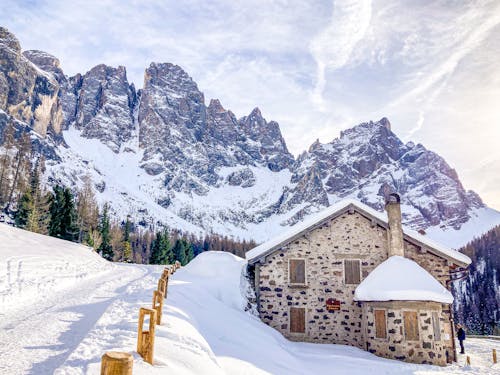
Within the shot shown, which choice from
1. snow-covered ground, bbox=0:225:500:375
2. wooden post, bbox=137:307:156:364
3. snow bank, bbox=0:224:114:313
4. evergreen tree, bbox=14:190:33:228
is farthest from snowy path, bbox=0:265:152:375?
evergreen tree, bbox=14:190:33:228

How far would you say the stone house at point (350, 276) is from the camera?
16.9 meters

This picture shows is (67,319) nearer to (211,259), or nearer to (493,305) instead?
(211,259)

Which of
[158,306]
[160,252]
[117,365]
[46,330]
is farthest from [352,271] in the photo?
[160,252]

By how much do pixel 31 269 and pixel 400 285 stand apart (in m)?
16.6

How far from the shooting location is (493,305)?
92.8 meters

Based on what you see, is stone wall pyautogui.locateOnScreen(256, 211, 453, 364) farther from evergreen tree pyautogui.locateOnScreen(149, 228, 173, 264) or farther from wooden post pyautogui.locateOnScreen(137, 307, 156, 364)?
evergreen tree pyautogui.locateOnScreen(149, 228, 173, 264)

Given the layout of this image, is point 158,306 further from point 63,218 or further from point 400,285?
point 63,218

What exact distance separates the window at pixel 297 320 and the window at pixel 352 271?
9.16 ft

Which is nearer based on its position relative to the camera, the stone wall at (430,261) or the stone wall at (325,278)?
the stone wall at (325,278)

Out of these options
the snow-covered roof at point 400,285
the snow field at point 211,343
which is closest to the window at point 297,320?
the snow field at point 211,343

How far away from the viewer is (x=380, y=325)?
16.8 metres

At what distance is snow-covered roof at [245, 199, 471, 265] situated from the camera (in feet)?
61.9

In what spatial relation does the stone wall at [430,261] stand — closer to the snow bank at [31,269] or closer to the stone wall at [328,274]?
the stone wall at [328,274]

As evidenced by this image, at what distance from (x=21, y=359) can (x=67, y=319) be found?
3393mm
